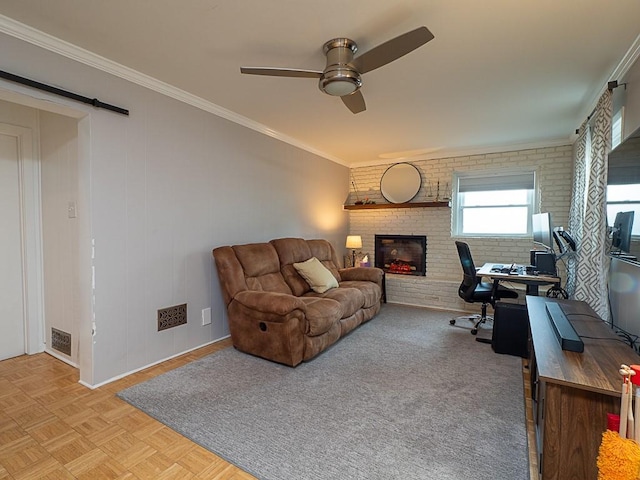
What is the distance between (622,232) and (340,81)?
2020 mm

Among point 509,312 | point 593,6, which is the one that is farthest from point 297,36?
point 509,312

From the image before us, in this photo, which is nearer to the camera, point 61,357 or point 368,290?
point 61,357

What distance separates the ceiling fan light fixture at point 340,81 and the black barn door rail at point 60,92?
1563 millimetres

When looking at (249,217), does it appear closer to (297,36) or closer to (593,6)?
(297,36)

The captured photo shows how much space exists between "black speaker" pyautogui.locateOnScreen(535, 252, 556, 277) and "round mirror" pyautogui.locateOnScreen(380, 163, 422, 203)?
7.06 ft

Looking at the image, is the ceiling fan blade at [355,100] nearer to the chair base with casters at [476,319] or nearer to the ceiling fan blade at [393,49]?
the ceiling fan blade at [393,49]

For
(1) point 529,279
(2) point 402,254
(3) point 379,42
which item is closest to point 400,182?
(2) point 402,254

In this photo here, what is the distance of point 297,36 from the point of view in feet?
6.57

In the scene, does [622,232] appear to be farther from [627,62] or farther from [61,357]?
[61,357]

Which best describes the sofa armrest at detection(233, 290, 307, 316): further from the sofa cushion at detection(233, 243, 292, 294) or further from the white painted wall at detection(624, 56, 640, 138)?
the white painted wall at detection(624, 56, 640, 138)

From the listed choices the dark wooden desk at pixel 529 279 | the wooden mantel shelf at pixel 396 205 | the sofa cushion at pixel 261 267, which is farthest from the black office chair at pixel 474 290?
the sofa cushion at pixel 261 267

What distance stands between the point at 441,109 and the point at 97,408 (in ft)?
12.4

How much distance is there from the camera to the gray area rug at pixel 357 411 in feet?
5.28

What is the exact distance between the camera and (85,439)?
1.79m
